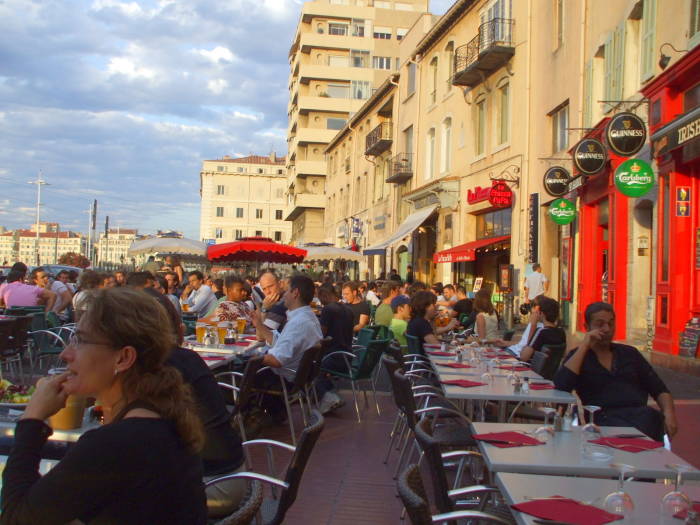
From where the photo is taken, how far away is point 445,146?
91.8 feet

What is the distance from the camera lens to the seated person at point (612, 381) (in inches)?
213

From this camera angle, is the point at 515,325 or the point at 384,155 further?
the point at 384,155

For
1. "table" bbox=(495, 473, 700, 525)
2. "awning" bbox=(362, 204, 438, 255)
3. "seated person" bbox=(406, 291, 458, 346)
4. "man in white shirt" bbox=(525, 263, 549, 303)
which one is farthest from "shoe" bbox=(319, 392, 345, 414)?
"awning" bbox=(362, 204, 438, 255)

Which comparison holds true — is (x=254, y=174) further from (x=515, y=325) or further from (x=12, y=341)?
(x=12, y=341)

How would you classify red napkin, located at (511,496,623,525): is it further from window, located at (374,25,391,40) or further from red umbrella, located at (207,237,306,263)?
window, located at (374,25,391,40)

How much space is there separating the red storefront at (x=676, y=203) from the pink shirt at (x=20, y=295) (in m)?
11.0

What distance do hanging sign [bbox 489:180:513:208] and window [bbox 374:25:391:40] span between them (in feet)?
139

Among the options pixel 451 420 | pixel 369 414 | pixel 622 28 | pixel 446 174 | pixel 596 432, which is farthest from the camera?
pixel 446 174

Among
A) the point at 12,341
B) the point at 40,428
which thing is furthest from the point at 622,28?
the point at 40,428

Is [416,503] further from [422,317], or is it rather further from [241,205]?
[241,205]

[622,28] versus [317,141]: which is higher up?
[317,141]

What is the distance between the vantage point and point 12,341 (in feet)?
32.2

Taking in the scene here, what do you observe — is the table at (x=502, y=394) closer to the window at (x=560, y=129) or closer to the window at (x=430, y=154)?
the window at (x=560, y=129)

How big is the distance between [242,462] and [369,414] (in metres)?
5.59
